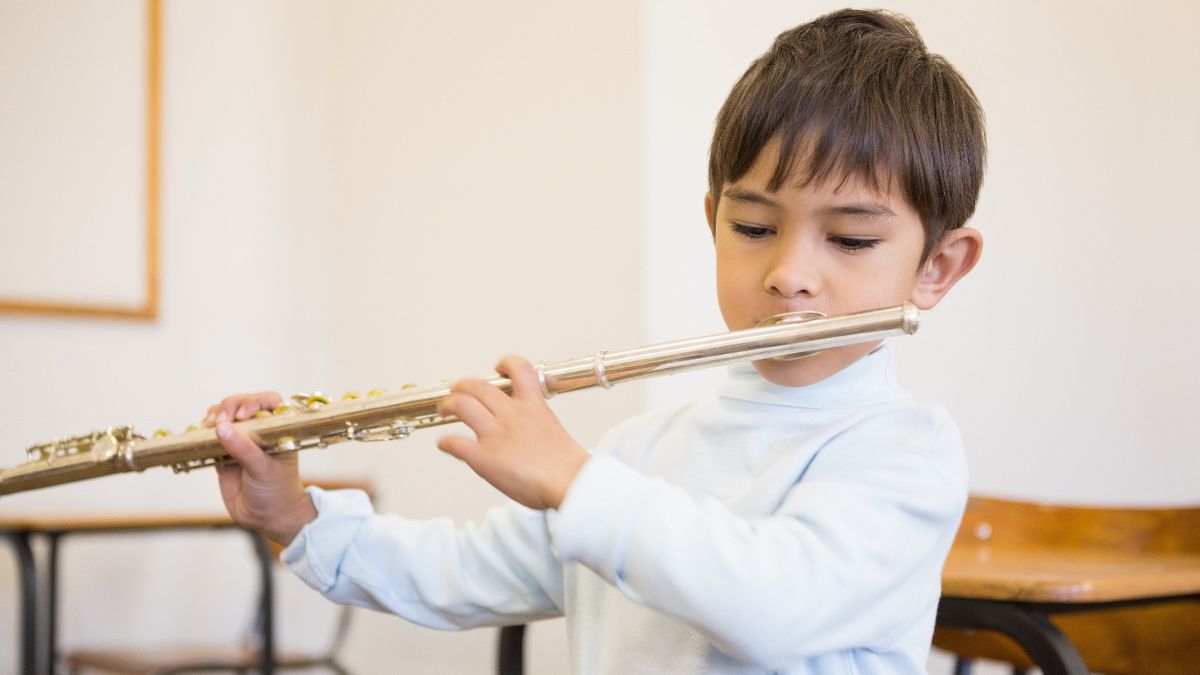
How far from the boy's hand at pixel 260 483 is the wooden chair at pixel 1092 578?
570 mm

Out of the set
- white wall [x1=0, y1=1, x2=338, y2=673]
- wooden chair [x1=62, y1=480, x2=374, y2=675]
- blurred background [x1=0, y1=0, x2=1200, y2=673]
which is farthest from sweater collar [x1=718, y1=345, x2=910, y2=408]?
white wall [x1=0, y1=1, x2=338, y2=673]

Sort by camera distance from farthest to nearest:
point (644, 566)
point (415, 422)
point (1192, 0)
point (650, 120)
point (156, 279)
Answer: point (156, 279), point (1192, 0), point (650, 120), point (415, 422), point (644, 566)

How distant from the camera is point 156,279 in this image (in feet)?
10.0

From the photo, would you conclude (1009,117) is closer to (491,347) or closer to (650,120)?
(650,120)

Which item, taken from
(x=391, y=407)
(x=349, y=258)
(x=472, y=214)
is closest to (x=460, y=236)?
(x=472, y=214)

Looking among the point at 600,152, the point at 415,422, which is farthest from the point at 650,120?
the point at 415,422

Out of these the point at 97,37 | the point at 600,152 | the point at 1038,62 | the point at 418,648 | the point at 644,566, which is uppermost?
the point at 97,37

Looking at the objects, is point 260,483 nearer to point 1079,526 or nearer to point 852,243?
point 852,243

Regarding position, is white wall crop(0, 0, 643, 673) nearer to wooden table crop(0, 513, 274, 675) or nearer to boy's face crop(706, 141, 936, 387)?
wooden table crop(0, 513, 274, 675)

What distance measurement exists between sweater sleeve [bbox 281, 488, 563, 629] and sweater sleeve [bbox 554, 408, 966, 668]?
31cm

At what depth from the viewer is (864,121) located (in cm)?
97

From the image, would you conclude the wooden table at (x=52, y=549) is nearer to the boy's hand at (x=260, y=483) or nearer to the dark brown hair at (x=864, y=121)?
the boy's hand at (x=260, y=483)

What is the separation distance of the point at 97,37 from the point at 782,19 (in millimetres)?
1707

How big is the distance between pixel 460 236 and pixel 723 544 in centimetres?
199
